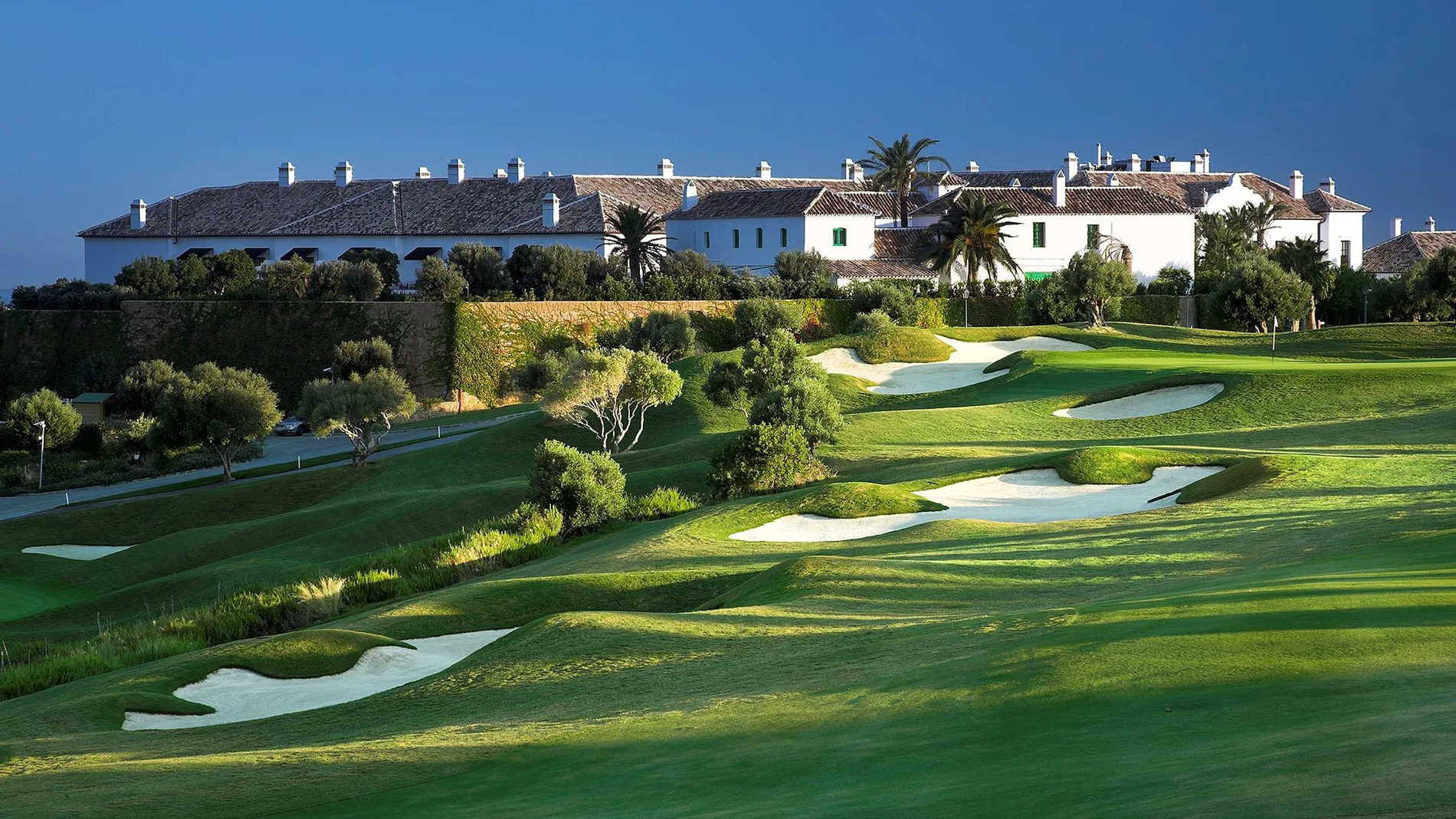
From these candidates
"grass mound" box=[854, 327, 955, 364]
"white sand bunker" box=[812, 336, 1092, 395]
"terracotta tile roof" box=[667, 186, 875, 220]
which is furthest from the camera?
"terracotta tile roof" box=[667, 186, 875, 220]

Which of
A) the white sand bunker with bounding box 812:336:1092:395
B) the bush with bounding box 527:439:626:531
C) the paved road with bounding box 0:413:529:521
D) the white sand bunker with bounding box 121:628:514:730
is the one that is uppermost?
the white sand bunker with bounding box 812:336:1092:395

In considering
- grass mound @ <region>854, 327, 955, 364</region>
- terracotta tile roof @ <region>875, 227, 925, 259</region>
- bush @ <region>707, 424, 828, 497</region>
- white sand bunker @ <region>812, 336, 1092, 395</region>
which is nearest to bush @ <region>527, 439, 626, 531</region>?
bush @ <region>707, 424, 828, 497</region>

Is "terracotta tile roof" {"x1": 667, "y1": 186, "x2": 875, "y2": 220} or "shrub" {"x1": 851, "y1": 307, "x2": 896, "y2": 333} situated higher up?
"terracotta tile roof" {"x1": 667, "y1": 186, "x2": 875, "y2": 220}

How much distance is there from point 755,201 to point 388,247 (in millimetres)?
24777

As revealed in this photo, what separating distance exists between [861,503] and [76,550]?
973 inches

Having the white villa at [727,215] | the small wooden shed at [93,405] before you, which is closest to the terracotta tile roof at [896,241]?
the white villa at [727,215]

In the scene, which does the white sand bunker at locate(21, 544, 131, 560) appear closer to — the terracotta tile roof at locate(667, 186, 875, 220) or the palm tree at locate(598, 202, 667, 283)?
the palm tree at locate(598, 202, 667, 283)

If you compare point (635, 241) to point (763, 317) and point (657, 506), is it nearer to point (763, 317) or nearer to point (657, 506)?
point (763, 317)

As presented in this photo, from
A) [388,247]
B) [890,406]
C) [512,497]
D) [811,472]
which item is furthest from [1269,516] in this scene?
[388,247]

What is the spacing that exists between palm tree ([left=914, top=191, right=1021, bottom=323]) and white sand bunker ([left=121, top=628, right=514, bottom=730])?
2453 inches

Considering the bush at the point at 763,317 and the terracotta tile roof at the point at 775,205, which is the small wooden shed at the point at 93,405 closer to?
the bush at the point at 763,317

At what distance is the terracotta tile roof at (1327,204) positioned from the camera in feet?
324

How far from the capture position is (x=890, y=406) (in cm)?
4438

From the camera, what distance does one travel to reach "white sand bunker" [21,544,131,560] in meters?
36.4
